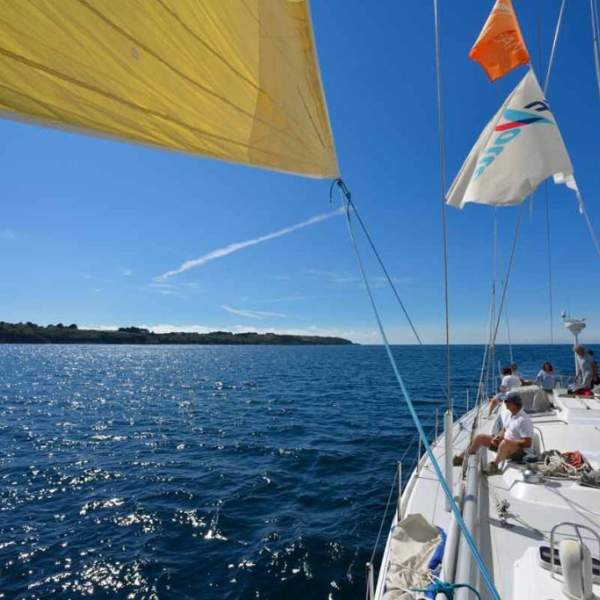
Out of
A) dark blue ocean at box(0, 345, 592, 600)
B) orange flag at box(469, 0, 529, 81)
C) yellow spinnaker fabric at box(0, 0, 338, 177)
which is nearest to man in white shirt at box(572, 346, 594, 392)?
dark blue ocean at box(0, 345, 592, 600)

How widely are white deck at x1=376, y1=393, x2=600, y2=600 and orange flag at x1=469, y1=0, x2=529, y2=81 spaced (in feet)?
18.8

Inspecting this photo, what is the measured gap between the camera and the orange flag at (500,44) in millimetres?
5387

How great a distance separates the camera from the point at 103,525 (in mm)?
8883

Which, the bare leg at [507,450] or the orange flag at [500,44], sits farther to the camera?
the bare leg at [507,450]

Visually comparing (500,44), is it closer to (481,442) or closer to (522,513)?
(481,442)

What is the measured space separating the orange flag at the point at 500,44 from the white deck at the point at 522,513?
5723 mm

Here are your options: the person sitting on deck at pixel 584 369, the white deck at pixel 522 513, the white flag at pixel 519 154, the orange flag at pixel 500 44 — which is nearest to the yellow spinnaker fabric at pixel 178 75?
the white flag at pixel 519 154

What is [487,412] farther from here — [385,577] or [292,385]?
[292,385]

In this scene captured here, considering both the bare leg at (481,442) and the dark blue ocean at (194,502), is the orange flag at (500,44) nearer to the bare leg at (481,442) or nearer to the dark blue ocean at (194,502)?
the bare leg at (481,442)

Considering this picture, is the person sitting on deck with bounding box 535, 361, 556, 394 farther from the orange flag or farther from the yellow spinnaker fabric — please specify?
the yellow spinnaker fabric

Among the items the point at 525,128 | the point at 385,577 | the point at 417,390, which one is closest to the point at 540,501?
the point at 385,577

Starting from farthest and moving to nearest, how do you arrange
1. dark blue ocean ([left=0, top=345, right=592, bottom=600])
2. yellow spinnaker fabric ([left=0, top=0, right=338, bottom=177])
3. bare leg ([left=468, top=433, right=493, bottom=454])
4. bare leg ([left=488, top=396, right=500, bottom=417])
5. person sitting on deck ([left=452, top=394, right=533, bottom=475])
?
bare leg ([left=488, top=396, right=500, bottom=417]) → dark blue ocean ([left=0, top=345, right=592, bottom=600]) → bare leg ([left=468, top=433, right=493, bottom=454]) → person sitting on deck ([left=452, top=394, right=533, bottom=475]) → yellow spinnaker fabric ([left=0, top=0, right=338, bottom=177])

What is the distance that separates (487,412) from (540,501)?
727 centimetres

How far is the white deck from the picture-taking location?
147 inches
